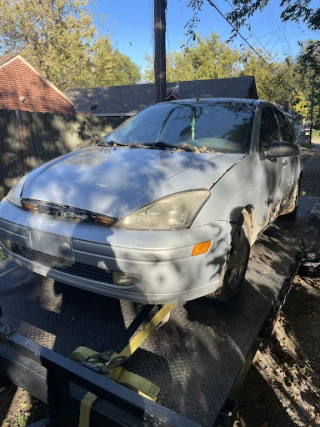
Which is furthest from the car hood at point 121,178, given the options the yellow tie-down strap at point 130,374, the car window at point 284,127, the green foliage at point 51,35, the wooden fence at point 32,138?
the green foliage at point 51,35

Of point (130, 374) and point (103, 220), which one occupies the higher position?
point (103, 220)

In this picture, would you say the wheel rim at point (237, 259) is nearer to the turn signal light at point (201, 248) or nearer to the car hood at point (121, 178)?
the turn signal light at point (201, 248)

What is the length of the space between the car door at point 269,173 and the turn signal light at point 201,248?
1118 millimetres

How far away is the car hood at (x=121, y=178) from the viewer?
2.22 metres

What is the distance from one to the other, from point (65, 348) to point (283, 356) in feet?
5.95

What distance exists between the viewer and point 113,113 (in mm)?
27453

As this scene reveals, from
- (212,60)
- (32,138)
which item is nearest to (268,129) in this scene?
(32,138)

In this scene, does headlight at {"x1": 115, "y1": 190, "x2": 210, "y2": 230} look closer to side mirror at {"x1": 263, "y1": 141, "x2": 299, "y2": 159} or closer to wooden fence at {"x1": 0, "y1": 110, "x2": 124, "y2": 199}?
side mirror at {"x1": 263, "y1": 141, "x2": 299, "y2": 159}

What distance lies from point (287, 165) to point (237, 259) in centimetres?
181

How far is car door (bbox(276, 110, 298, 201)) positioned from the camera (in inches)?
151

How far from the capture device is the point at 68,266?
2.27m

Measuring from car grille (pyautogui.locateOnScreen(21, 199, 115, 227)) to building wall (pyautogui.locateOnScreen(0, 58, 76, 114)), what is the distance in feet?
61.4

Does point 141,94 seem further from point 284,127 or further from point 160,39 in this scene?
point 284,127

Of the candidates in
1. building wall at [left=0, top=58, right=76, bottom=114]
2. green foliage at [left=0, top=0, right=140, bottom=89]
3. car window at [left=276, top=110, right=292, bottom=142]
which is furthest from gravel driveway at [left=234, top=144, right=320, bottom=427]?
green foliage at [left=0, top=0, right=140, bottom=89]
